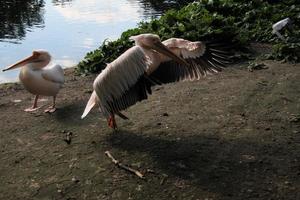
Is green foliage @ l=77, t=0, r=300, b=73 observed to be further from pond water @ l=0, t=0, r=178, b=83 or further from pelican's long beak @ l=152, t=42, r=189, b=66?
pelican's long beak @ l=152, t=42, r=189, b=66

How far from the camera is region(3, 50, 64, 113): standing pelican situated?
19.6ft

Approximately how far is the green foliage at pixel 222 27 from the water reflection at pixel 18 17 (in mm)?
3904

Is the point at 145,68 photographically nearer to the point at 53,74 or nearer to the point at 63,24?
the point at 53,74

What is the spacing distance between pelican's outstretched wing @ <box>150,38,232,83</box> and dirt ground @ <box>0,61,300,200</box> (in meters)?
0.45

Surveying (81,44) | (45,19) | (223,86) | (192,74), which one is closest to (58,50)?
(81,44)

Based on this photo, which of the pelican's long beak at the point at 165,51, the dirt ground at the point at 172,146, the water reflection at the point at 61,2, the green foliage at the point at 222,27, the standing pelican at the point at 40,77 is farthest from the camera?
the water reflection at the point at 61,2

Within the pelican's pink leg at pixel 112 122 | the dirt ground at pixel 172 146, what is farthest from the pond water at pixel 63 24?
the pelican's pink leg at pixel 112 122

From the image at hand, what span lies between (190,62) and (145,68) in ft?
2.07

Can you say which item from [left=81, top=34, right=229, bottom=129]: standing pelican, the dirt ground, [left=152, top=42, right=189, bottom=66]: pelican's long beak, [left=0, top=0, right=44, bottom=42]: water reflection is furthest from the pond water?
[left=152, top=42, right=189, bottom=66]: pelican's long beak

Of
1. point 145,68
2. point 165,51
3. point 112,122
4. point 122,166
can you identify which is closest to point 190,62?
point 165,51

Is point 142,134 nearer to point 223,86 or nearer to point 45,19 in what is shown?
point 223,86

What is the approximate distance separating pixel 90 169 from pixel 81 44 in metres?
6.71

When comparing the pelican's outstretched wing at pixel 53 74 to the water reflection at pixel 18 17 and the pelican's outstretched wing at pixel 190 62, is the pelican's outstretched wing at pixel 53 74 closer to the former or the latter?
the pelican's outstretched wing at pixel 190 62

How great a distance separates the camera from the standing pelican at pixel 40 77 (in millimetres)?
5969
